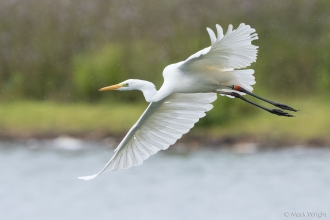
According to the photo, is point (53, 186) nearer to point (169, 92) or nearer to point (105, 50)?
point (105, 50)

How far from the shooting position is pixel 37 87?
16891mm

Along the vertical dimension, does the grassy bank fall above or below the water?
above

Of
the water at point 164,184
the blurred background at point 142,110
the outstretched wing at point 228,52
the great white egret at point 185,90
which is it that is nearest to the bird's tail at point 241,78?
the great white egret at point 185,90

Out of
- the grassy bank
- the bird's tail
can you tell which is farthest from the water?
the bird's tail

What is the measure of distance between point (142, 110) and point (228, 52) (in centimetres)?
927

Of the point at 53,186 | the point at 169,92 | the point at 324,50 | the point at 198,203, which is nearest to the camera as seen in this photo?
the point at 169,92

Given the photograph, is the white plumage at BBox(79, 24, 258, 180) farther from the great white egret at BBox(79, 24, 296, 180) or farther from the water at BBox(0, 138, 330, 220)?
the water at BBox(0, 138, 330, 220)

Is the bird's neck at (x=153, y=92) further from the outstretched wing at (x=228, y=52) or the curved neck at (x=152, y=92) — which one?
the outstretched wing at (x=228, y=52)

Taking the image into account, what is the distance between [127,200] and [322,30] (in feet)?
19.1

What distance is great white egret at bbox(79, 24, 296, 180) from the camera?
6008mm

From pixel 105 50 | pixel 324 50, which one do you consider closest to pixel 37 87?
pixel 105 50

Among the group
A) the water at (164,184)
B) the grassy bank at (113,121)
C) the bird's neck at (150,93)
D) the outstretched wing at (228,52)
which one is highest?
the outstretched wing at (228,52)

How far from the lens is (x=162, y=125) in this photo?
7020 millimetres

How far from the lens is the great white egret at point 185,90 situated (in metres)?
6.01
